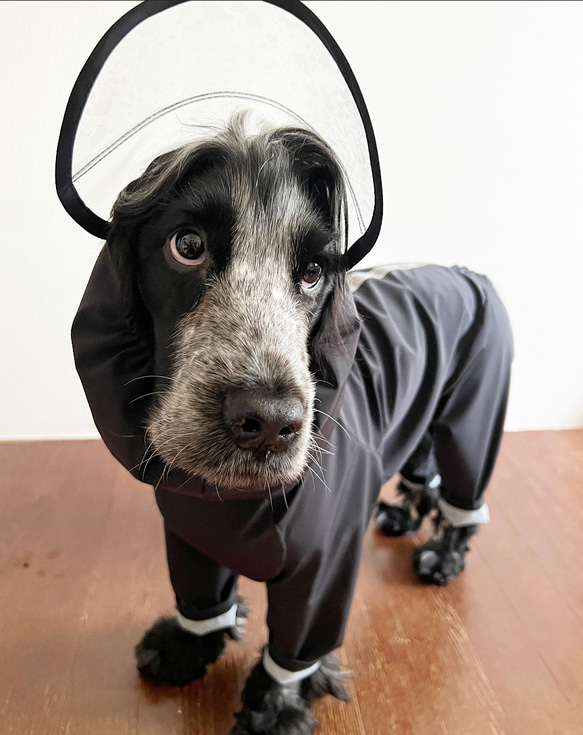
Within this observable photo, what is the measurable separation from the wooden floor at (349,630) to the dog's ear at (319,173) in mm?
785

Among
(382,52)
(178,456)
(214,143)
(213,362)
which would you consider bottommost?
(178,456)

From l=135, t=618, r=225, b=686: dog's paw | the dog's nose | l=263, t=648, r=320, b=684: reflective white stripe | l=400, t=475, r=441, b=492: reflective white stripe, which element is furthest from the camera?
l=400, t=475, r=441, b=492: reflective white stripe

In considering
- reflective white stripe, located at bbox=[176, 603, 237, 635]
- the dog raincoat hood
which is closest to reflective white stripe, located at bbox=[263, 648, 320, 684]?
reflective white stripe, located at bbox=[176, 603, 237, 635]

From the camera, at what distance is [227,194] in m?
0.68

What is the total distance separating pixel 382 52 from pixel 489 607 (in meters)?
1.24

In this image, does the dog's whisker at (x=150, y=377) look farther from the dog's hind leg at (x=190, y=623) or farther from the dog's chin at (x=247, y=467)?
the dog's hind leg at (x=190, y=623)

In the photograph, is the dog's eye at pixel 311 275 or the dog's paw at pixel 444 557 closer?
the dog's eye at pixel 311 275

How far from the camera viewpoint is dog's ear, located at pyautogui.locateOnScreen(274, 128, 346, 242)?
0.72m

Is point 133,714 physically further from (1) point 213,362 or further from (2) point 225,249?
(2) point 225,249

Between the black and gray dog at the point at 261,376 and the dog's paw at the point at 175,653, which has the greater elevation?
the black and gray dog at the point at 261,376

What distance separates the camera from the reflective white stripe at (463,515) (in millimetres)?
1240

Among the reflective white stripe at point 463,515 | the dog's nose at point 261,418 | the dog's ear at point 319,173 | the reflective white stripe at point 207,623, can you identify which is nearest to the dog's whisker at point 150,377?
the dog's nose at point 261,418

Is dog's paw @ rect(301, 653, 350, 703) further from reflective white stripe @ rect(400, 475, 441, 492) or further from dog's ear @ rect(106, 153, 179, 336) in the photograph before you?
dog's ear @ rect(106, 153, 179, 336)

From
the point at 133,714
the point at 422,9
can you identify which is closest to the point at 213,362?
the point at 133,714
